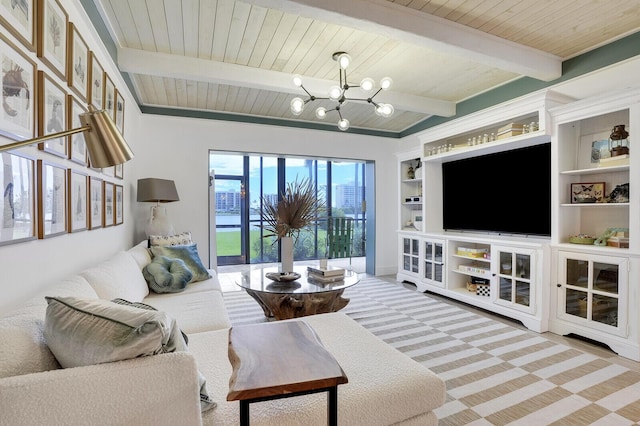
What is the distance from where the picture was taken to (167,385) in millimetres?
973

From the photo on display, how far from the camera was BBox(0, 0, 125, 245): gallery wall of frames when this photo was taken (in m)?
1.24

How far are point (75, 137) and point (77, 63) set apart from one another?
0.45 metres

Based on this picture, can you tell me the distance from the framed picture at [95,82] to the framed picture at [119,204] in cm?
88

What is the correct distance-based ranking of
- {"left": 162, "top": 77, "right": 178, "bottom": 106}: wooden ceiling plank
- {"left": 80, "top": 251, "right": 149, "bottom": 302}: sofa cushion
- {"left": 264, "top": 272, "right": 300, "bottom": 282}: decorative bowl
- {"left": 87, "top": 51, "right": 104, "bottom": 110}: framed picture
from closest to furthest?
{"left": 80, "top": 251, "right": 149, "bottom": 302}: sofa cushion → {"left": 87, "top": 51, "right": 104, "bottom": 110}: framed picture → {"left": 264, "top": 272, "right": 300, "bottom": 282}: decorative bowl → {"left": 162, "top": 77, "right": 178, "bottom": 106}: wooden ceiling plank

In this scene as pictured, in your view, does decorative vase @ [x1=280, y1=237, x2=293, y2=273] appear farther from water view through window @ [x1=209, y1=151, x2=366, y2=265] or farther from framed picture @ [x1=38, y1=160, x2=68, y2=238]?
water view through window @ [x1=209, y1=151, x2=366, y2=265]

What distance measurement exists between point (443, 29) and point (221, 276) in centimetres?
476

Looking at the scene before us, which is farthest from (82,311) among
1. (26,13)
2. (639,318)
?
(639,318)

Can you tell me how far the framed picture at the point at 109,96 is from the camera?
2.53 meters

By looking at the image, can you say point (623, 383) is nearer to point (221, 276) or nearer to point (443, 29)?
point (443, 29)

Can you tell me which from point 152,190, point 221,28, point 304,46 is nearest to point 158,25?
point 221,28

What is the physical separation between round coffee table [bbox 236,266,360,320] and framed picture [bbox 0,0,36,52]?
2047 millimetres

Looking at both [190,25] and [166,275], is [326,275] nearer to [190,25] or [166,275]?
[166,275]

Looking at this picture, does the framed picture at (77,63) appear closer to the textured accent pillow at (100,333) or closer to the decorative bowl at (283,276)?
the textured accent pillow at (100,333)

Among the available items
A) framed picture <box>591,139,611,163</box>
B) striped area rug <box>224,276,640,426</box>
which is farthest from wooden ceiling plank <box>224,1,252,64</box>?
framed picture <box>591,139,611,163</box>
